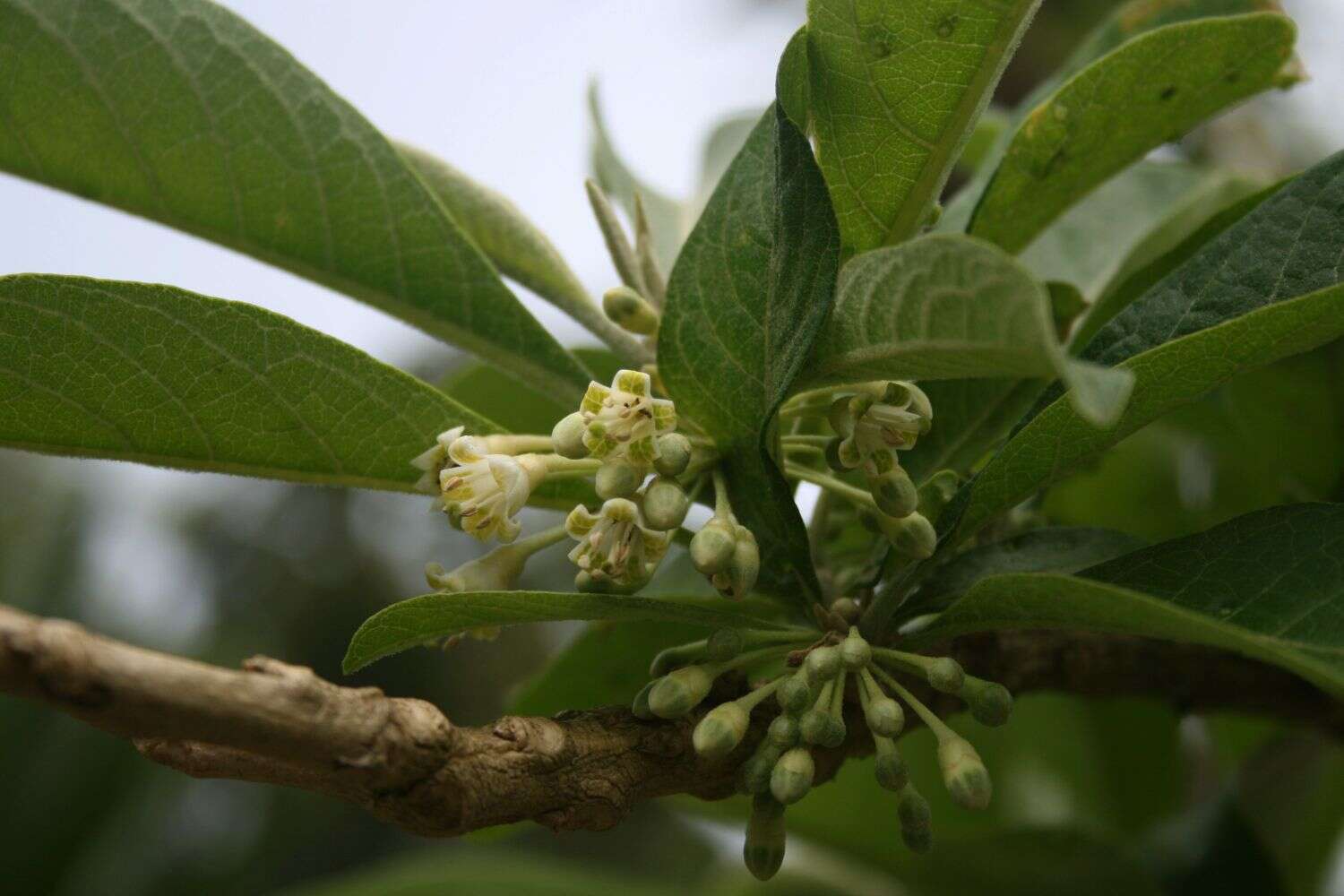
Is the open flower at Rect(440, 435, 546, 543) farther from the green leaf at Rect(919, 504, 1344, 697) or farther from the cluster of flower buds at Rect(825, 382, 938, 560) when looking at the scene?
the green leaf at Rect(919, 504, 1344, 697)

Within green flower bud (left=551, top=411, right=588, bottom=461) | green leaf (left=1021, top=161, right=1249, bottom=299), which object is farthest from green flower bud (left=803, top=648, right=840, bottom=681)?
green leaf (left=1021, top=161, right=1249, bottom=299)

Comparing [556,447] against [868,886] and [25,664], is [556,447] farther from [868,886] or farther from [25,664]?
[868,886]

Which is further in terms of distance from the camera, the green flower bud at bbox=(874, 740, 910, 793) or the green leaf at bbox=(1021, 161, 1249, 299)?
the green leaf at bbox=(1021, 161, 1249, 299)

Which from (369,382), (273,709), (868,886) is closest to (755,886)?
(868,886)

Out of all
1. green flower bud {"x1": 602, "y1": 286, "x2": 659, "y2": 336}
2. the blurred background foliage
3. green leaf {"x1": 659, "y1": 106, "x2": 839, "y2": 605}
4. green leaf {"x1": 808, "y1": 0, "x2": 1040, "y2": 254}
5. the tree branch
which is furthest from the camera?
the blurred background foliage

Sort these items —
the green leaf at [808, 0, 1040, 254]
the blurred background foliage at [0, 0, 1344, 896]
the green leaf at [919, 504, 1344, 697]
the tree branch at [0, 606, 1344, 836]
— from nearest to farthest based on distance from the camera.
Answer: the tree branch at [0, 606, 1344, 836] < the green leaf at [919, 504, 1344, 697] < the green leaf at [808, 0, 1040, 254] < the blurred background foliage at [0, 0, 1344, 896]

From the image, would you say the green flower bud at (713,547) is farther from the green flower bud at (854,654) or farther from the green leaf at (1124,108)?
the green leaf at (1124,108)

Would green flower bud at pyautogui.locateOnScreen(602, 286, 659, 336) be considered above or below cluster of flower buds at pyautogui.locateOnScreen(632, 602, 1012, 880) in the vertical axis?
above
